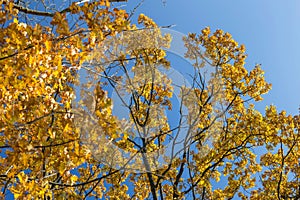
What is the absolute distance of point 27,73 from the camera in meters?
2.96

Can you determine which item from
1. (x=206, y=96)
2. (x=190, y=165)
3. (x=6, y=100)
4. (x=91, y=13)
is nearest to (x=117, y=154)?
(x=6, y=100)

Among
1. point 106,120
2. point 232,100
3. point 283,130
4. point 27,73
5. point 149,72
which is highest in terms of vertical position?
point 232,100

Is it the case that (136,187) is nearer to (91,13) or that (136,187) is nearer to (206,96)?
(206,96)

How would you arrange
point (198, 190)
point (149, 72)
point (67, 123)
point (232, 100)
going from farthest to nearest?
point (198, 190), point (232, 100), point (149, 72), point (67, 123)

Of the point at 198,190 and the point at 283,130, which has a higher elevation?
the point at 283,130

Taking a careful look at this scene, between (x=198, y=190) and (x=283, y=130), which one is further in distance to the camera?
(x=198, y=190)

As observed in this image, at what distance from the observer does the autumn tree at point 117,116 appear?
3.23 m

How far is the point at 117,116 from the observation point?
3742mm

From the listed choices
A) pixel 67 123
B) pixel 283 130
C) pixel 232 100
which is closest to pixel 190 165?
pixel 232 100

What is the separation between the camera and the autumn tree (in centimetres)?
323

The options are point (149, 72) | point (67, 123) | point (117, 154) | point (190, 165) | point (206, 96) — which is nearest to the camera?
point (67, 123)

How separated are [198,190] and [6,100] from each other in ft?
27.0

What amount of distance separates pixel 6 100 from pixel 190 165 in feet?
21.9

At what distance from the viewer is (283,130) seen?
9.77m
